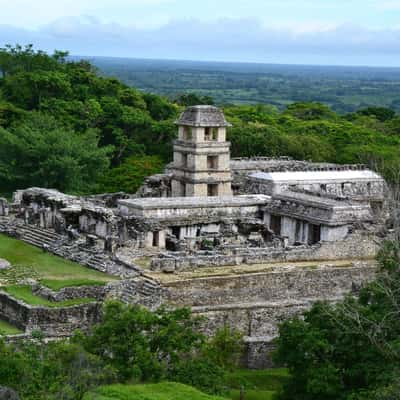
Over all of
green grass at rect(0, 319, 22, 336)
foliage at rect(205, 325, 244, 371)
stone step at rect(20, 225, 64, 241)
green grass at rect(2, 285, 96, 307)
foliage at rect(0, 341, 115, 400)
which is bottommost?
foliage at rect(205, 325, 244, 371)

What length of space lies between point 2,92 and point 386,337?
144 feet

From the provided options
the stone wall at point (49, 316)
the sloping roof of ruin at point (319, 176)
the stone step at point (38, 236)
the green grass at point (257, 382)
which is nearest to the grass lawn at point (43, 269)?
the stone step at point (38, 236)

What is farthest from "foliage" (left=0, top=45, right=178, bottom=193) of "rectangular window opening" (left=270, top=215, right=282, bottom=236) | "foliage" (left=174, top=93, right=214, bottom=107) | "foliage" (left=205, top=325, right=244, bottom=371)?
"foliage" (left=205, top=325, right=244, bottom=371)

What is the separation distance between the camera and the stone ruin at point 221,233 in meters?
32.2

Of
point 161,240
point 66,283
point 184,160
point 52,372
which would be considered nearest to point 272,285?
point 161,240

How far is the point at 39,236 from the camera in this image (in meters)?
37.8

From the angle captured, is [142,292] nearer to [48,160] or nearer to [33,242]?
[33,242]

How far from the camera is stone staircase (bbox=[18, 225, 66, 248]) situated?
121 feet

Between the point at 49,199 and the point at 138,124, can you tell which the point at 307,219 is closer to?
the point at 49,199

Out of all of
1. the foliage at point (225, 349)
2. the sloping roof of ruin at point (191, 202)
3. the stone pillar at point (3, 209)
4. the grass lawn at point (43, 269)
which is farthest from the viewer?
the stone pillar at point (3, 209)

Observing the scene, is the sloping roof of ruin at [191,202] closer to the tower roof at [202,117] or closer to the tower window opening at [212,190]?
the tower window opening at [212,190]

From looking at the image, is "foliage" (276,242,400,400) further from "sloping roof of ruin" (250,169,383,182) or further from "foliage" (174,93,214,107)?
"foliage" (174,93,214,107)

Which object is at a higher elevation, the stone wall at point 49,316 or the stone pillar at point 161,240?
the stone pillar at point 161,240

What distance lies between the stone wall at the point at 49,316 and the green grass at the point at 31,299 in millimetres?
352
